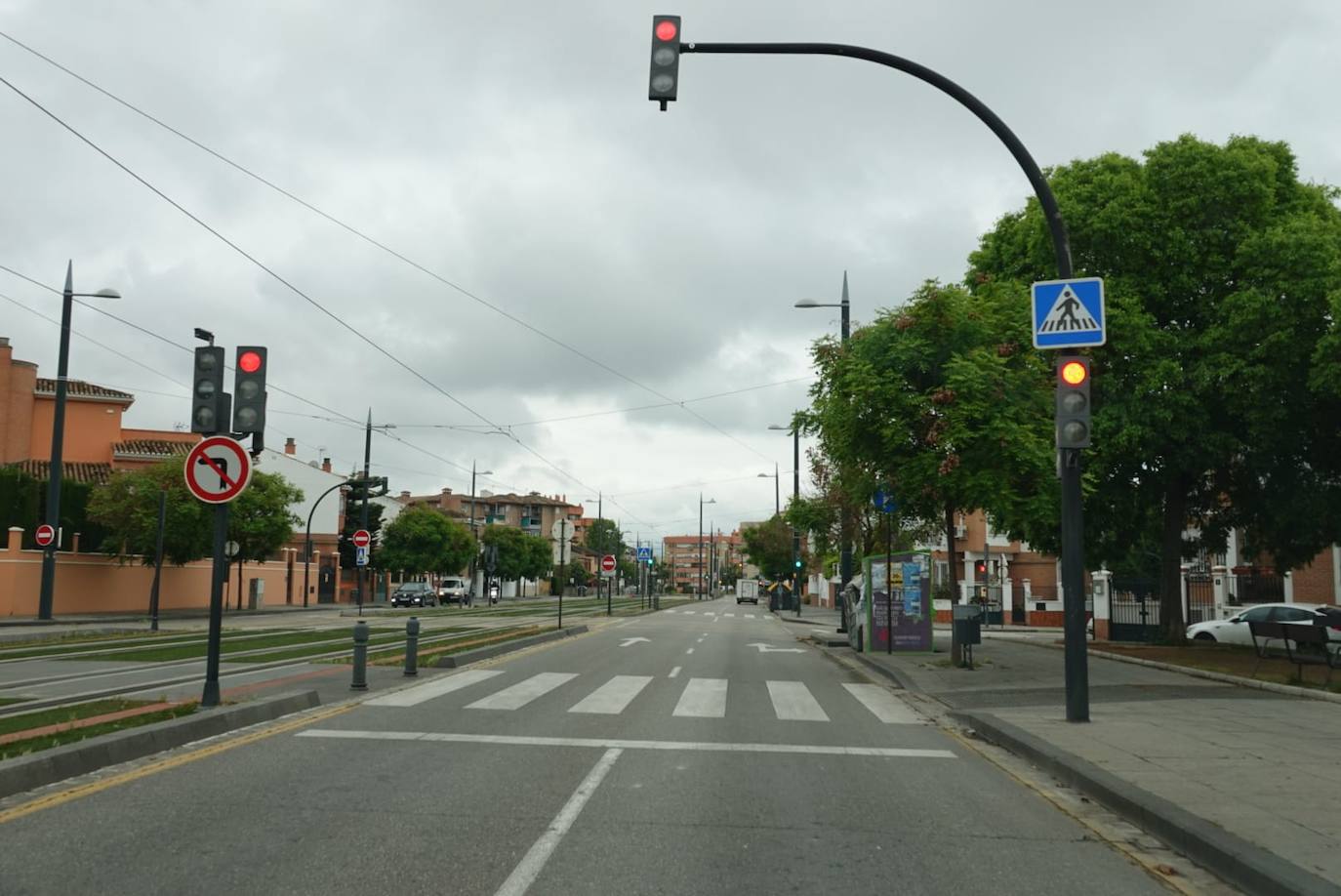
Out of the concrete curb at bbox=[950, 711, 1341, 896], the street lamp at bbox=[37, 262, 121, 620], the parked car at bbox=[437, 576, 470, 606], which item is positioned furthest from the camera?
the parked car at bbox=[437, 576, 470, 606]

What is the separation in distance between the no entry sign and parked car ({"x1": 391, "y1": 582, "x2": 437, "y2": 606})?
166 feet

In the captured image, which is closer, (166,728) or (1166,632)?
(166,728)

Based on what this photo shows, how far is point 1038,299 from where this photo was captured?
38.2ft

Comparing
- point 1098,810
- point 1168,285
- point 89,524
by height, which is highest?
point 1168,285

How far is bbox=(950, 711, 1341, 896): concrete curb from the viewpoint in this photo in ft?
17.0

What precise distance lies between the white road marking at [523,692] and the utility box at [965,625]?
6.59 meters

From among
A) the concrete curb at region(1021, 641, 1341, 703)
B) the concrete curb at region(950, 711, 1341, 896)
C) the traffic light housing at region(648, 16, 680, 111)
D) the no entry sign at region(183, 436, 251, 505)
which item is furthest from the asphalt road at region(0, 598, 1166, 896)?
the concrete curb at region(1021, 641, 1341, 703)

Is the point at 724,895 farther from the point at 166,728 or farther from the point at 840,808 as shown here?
the point at 166,728

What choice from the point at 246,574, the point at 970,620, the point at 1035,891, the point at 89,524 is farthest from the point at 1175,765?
the point at 246,574

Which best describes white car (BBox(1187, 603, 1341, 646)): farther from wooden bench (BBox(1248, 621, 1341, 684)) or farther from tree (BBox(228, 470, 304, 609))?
tree (BBox(228, 470, 304, 609))

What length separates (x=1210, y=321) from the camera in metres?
22.3

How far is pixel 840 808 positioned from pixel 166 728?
18.2ft

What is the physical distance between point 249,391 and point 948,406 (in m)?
10.9

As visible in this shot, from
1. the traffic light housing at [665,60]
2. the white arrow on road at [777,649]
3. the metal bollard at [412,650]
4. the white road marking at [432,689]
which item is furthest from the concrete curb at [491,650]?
the traffic light housing at [665,60]
